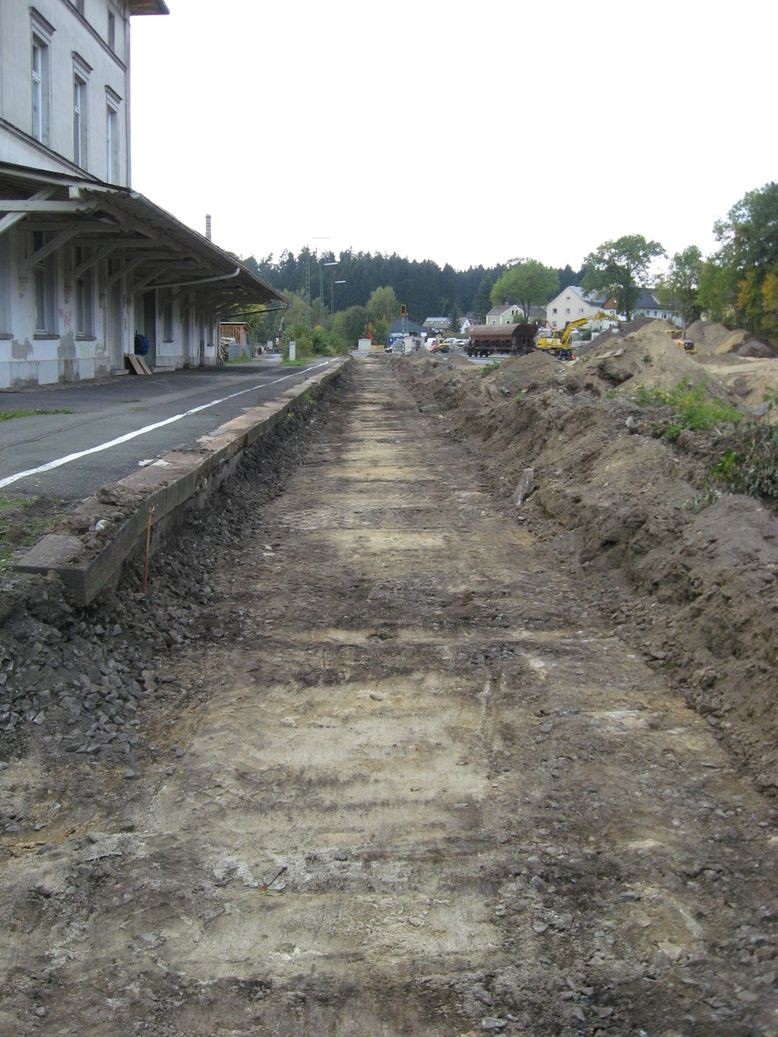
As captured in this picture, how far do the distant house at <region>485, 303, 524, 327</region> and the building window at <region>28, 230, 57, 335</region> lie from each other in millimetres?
148207

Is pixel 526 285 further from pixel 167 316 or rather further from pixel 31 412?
pixel 31 412

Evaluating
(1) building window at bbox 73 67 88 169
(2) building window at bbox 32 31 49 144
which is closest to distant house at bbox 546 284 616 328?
(1) building window at bbox 73 67 88 169

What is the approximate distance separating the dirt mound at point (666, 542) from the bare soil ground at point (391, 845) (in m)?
0.19

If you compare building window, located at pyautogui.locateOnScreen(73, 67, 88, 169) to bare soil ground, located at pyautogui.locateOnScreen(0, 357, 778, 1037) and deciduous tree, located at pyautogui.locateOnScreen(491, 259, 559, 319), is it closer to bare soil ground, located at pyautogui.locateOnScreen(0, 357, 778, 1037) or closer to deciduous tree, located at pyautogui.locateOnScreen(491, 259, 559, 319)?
bare soil ground, located at pyautogui.locateOnScreen(0, 357, 778, 1037)

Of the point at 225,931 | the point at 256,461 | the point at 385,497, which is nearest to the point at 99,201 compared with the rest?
the point at 256,461

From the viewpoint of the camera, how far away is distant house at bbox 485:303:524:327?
168 meters

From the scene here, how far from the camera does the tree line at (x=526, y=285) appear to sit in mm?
70125

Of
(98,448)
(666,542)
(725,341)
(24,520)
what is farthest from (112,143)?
(725,341)

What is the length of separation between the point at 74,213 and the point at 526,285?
156 meters

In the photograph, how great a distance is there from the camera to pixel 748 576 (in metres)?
5.58

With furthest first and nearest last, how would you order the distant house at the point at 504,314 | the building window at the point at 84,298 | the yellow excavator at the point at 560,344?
the distant house at the point at 504,314 → the yellow excavator at the point at 560,344 → the building window at the point at 84,298

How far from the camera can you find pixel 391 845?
Answer: 142 inches

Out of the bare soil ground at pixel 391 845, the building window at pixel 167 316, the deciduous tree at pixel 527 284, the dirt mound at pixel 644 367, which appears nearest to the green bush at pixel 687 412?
the dirt mound at pixel 644 367

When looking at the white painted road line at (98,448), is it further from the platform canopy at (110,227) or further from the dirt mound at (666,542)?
the platform canopy at (110,227)
